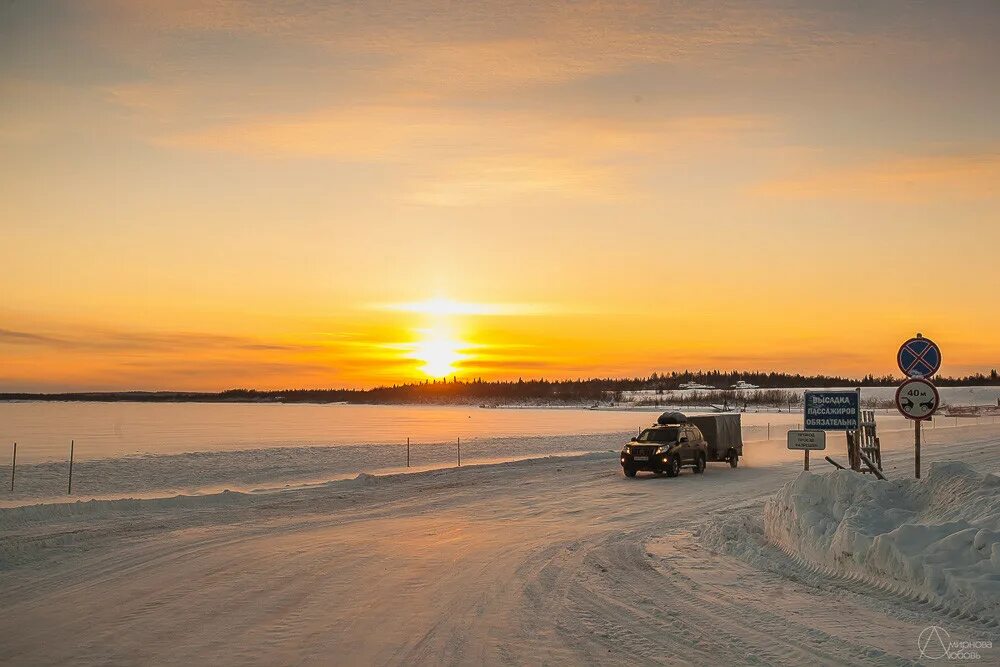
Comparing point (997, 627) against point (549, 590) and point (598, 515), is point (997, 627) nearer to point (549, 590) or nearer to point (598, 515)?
point (549, 590)

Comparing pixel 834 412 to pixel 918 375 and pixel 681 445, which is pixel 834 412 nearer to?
pixel 918 375

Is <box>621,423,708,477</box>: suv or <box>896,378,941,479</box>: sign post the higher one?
<box>896,378,941,479</box>: sign post

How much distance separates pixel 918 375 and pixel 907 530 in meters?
4.27

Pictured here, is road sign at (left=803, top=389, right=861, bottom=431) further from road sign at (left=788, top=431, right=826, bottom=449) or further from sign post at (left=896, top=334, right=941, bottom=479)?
sign post at (left=896, top=334, right=941, bottom=479)

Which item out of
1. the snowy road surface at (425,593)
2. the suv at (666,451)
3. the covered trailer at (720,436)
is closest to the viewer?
the snowy road surface at (425,593)

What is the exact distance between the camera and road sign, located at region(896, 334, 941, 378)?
43.6 feet

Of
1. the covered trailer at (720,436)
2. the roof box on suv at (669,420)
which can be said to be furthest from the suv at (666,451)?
the covered trailer at (720,436)

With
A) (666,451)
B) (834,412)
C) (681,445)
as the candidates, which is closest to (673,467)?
(666,451)

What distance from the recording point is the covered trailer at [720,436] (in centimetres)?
3497

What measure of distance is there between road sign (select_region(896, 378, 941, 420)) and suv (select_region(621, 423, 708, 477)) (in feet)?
53.1

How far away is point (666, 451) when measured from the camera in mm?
29844

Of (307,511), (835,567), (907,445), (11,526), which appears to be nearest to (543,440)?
(907,445)

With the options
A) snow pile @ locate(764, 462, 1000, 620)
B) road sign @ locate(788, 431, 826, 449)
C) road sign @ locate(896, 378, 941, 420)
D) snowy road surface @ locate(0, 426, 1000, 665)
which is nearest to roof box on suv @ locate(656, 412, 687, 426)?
snowy road surface @ locate(0, 426, 1000, 665)

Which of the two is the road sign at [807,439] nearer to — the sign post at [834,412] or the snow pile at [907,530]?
the sign post at [834,412]
